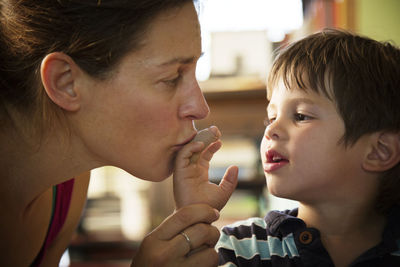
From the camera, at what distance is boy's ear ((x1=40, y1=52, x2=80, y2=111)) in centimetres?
86

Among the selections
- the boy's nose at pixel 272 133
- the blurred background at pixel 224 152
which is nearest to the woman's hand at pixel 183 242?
the boy's nose at pixel 272 133

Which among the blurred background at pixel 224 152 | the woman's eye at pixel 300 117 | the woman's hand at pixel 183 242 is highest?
the woman's eye at pixel 300 117

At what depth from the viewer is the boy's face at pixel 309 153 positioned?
1038 mm

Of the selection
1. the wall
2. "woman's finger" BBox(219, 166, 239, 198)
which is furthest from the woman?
the wall

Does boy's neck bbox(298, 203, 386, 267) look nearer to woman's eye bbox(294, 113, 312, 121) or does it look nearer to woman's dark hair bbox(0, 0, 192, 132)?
woman's eye bbox(294, 113, 312, 121)

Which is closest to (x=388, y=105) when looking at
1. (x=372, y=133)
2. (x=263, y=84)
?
(x=372, y=133)

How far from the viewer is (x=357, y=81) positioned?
1060 millimetres

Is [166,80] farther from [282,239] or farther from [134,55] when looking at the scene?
[282,239]

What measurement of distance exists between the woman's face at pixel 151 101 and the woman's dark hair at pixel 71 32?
0.08 feet

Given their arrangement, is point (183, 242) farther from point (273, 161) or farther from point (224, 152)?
point (224, 152)

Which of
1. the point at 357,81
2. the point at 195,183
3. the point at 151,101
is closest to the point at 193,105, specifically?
the point at 151,101

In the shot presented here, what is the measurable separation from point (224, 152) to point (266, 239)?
1816 millimetres

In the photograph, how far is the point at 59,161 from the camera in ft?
3.27

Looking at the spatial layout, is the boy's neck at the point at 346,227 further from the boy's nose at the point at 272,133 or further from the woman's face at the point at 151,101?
the woman's face at the point at 151,101
